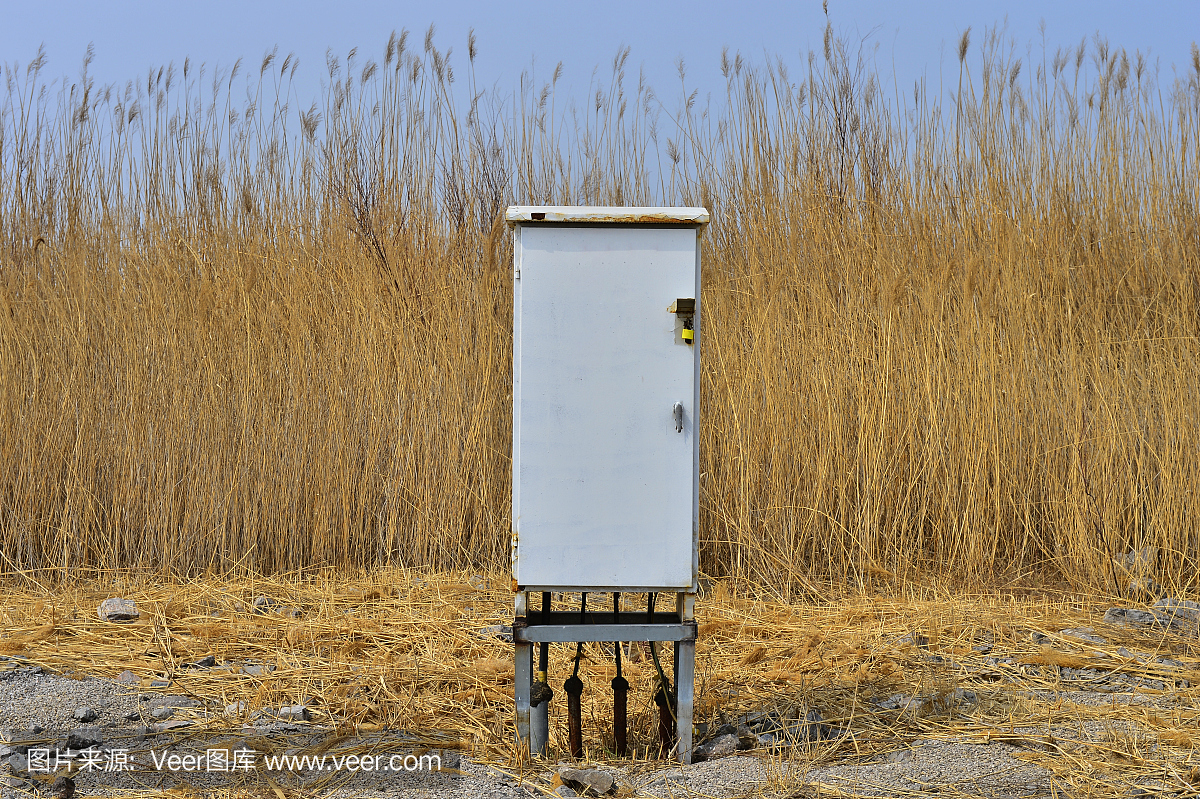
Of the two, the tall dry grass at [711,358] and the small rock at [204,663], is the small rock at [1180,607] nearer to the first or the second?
the tall dry grass at [711,358]

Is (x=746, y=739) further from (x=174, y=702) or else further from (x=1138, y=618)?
(x=1138, y=618)

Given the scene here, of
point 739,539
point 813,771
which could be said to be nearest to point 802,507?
point 739,539

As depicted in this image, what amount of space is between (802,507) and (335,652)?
1844 mm

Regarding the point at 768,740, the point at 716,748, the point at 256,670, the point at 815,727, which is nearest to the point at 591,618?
the point at 716,748

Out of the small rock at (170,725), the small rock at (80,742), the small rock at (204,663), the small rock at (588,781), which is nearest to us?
the small rock at (588,781)

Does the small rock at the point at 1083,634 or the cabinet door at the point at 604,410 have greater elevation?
the cabinet door at the point at 604,410

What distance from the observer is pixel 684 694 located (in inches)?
76.4

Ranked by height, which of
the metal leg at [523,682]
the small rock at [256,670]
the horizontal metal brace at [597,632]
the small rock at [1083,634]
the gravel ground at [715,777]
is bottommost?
the gravel ground at [715,777]

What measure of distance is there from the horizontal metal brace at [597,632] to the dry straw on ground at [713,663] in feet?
1.01

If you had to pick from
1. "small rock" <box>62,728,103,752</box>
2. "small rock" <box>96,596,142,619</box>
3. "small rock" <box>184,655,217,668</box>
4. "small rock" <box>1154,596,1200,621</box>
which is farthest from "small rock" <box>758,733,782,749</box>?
"small rock" <box>96,596,142,619</box>

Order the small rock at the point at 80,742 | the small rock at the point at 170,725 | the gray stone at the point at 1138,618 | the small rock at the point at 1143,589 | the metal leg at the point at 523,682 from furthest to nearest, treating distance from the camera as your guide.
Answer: the small rock at the point at 1143,589 < the gray stone at the point at 1138,618 < the small rock at the point at 170,725 < the small rock at the point at 80,742 < the metal leg at the point at 523,682

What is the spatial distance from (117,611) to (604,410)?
2.22 metres

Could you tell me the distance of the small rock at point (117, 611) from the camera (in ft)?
10.3

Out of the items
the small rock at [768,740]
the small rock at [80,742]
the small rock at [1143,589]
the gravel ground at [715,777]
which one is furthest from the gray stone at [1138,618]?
the small rock at [80,742]
